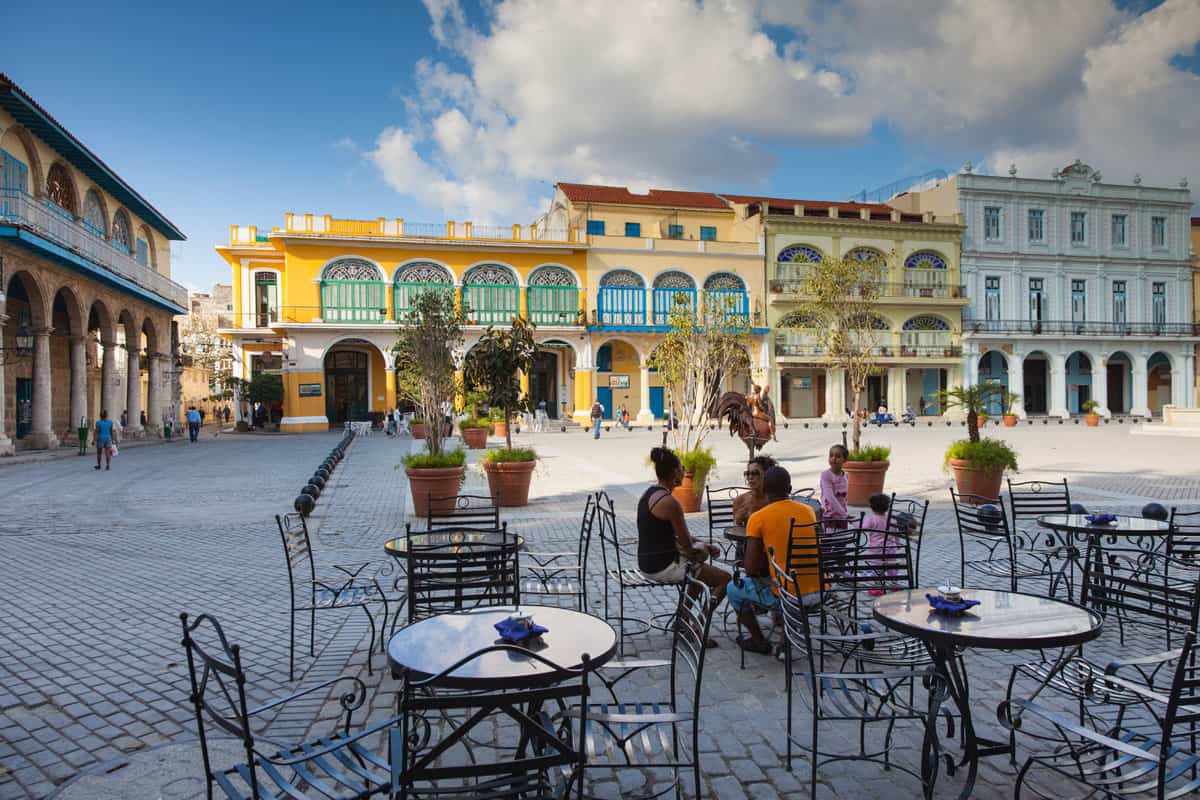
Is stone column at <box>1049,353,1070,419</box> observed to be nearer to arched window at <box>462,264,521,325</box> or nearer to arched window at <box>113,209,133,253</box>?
arched window at <box>462,264,521,325</box>

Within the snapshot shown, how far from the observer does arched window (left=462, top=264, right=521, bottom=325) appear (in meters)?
35.2

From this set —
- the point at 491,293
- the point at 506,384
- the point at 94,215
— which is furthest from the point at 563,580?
the point at 491,293

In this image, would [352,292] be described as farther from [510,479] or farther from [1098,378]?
[1098,378]

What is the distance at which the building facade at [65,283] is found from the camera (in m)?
18.9

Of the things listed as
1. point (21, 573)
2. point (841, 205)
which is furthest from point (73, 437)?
point (841, 205)

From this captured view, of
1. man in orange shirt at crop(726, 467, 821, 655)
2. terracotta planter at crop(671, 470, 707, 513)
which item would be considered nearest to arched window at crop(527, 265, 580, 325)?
terracotta planter at crop(671, 470, 707, 513)

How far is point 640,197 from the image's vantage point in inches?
1586

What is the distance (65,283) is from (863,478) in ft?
73.3

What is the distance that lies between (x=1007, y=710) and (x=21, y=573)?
834cm

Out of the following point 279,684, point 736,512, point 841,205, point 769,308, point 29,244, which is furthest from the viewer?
point 841,205

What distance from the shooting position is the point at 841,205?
4406 cm

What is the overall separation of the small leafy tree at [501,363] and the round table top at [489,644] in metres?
8.15

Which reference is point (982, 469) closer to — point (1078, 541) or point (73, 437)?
point (1078, 541)

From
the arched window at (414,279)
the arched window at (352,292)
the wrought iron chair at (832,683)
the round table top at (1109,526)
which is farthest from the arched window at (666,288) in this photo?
the wrought iron chair at (832,683)
